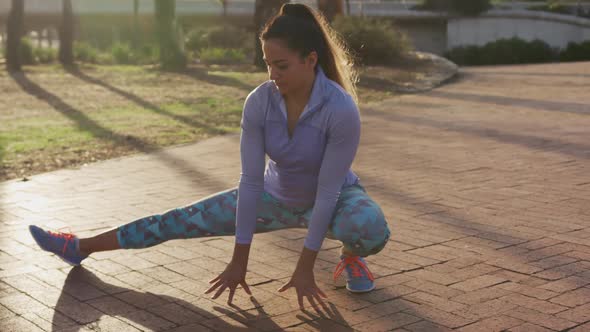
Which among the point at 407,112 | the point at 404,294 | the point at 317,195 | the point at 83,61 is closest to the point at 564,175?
the point at 404,294

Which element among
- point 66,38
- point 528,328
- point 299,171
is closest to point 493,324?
point 528,328

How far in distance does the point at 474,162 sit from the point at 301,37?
4659 mm

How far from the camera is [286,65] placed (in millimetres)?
3715

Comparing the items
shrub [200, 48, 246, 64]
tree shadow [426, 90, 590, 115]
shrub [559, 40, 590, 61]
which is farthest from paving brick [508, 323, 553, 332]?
shrub [559, 40, 590, 61]

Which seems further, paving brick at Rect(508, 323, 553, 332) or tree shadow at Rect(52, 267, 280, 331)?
tree shadow at Rect(52, 267, 280, 331)

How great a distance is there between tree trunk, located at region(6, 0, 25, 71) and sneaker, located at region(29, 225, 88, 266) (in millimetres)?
19525

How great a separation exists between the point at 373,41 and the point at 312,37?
1599cm

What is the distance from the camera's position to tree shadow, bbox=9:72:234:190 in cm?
823

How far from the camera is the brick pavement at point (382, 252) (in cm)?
389

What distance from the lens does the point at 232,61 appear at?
25.1 meters

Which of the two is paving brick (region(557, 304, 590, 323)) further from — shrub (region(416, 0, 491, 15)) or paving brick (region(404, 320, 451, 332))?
shrub (region(416, 0, 491, 15))

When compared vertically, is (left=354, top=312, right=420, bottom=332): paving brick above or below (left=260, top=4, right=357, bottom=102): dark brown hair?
below

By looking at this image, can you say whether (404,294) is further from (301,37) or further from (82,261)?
(82,261)

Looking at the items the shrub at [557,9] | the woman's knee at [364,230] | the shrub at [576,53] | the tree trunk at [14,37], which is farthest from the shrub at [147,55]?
the shrub at [557,9]
